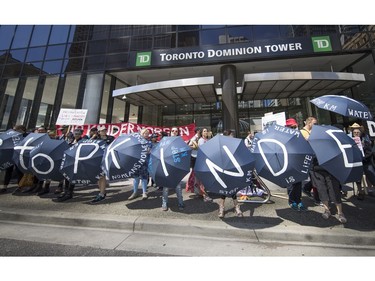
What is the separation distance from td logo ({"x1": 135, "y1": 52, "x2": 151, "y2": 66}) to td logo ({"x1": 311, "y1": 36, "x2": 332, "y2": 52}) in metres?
10.1

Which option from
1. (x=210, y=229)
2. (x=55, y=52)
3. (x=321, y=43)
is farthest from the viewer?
(x=55, y=52)

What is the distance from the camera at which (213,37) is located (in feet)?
41.9

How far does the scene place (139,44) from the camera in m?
13.5

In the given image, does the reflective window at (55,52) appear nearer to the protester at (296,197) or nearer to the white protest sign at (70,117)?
the white protest sign at (70,117)

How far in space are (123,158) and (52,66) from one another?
45.7 ft

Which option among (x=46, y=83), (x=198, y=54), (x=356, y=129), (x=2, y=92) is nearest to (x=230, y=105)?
(x=198, y=54)

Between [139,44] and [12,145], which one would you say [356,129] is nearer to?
[12,145]

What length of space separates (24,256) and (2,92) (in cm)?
1693

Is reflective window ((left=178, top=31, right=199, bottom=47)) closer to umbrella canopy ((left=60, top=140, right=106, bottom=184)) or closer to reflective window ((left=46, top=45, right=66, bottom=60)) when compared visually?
reflective window ((left=46, top=45, right=66, bottom=60))

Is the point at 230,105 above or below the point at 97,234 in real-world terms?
above

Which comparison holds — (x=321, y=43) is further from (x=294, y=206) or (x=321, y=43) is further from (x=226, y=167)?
(x=226, y=167)

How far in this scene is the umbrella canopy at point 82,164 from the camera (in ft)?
14.6

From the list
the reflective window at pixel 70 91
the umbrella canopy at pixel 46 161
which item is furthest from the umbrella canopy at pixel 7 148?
the reflective window at pixel 70 91

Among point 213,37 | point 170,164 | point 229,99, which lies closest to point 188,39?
point 213,37
